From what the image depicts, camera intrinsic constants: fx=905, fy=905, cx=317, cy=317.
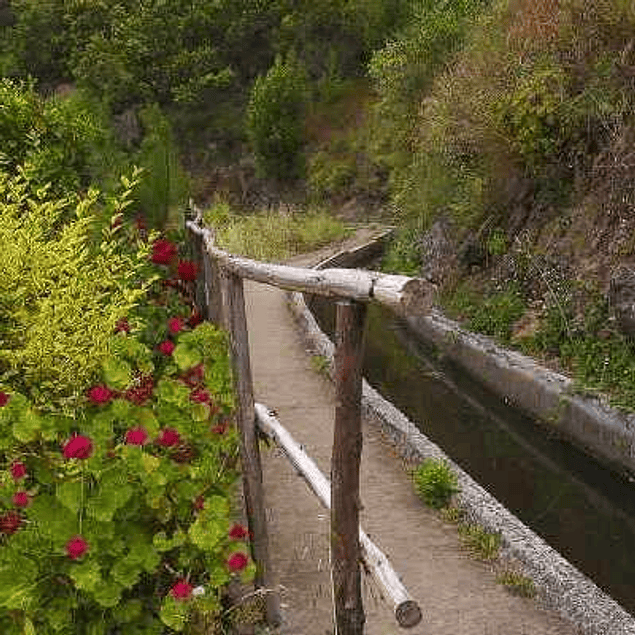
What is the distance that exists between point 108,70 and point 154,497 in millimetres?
37379

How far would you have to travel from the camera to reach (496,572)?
5.47m

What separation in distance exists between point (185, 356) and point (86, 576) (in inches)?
44.0

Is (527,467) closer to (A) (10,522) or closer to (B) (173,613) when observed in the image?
(B) (173,613)

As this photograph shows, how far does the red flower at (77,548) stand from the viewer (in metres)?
3.32

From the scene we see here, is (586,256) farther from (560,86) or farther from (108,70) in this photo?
(108,70)

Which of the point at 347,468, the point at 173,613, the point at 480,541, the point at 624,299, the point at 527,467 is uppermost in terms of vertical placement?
the point at 347,468

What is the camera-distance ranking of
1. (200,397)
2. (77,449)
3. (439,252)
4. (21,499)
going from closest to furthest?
(77,449)
(21,499)
(200,397)
(439,252)

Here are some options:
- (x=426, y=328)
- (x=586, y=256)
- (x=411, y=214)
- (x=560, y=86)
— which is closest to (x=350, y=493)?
(x=586, y=256)

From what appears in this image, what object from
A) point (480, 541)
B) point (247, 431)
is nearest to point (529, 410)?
point (480, 541)

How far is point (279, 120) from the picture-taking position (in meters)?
32.7

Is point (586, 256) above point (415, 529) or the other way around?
above

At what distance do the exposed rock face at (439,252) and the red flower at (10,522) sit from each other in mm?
11637

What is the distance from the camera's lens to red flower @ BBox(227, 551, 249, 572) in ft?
12.2

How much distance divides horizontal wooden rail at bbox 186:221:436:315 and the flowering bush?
0.50 meters
